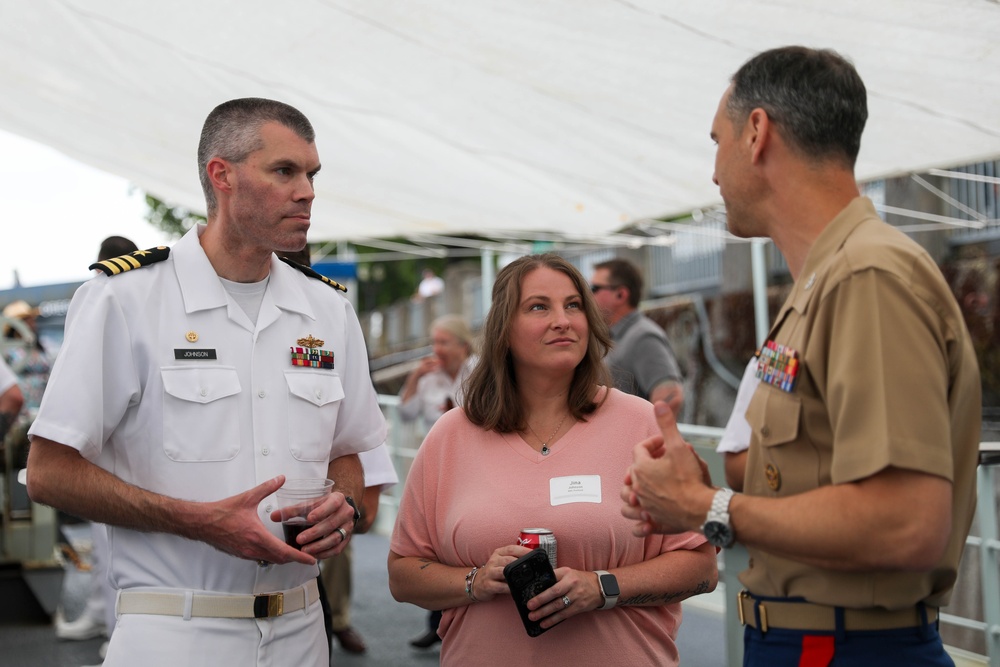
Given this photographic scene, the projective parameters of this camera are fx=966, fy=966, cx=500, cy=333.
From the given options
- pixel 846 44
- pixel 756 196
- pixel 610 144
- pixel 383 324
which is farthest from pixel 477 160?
pixel 383 324

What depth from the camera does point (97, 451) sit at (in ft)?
6.89

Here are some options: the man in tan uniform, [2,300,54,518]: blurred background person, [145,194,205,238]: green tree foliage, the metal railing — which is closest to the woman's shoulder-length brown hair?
the man in tan uniform

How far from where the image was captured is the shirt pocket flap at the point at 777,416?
5.18 feet

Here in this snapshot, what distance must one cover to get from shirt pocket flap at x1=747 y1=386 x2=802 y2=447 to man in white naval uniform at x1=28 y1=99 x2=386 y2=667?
982 mm

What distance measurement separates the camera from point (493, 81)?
4.92 meters

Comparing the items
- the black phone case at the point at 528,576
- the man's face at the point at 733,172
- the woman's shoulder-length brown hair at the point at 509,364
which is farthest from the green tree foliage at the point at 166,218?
the man's face at the point at 733,172

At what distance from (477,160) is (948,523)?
5.28 meters

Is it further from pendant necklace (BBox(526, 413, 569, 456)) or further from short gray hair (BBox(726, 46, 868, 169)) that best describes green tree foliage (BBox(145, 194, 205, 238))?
short gray hair (BBox(726, 46, 868, 169))

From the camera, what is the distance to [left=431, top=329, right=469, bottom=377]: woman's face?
6.84m

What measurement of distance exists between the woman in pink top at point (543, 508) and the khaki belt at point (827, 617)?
0.67 meters

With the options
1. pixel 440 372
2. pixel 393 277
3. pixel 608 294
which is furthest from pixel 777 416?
pixel 393 277

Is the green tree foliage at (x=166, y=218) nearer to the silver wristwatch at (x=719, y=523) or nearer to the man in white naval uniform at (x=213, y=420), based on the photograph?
the man in white naval uniform at (x=213, y=420)

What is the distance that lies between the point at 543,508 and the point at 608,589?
0.26m

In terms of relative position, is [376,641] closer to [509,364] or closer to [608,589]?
[509,364]
